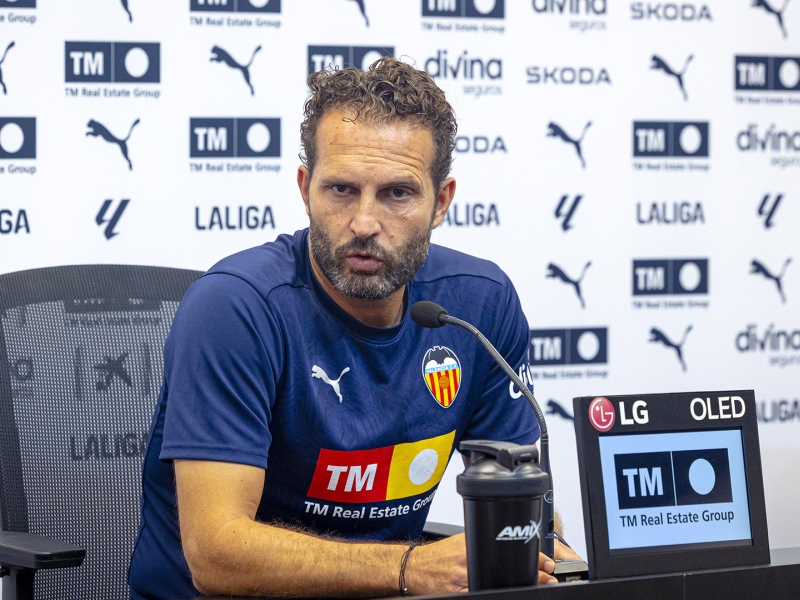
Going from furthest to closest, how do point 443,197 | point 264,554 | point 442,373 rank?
1. point 443,197
2. point 442,373
3. point 264,554

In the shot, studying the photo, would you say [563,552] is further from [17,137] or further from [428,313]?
[17,137]

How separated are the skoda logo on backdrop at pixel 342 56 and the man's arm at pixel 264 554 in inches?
59.6

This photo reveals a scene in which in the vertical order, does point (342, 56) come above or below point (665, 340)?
above

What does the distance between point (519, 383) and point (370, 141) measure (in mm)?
484

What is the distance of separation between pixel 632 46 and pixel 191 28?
1.27m

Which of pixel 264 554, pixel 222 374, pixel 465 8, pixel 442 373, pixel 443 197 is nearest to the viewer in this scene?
pixel 264 554

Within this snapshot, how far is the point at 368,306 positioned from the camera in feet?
4.12

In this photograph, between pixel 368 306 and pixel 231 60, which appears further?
pixel 231 60

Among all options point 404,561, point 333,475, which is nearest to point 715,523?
point 404,561

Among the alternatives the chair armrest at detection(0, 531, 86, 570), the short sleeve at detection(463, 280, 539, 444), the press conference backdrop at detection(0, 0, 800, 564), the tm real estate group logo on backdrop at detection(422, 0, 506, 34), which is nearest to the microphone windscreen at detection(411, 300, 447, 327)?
the short sleeve at detection(463, 280, 539, 444)

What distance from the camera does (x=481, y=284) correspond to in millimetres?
1401

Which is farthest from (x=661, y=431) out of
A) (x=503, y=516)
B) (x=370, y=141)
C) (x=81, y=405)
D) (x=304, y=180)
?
(x=81, y=405)

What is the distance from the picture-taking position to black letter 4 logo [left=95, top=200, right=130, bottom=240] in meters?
2.17

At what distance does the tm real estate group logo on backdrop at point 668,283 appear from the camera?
2564 mm
